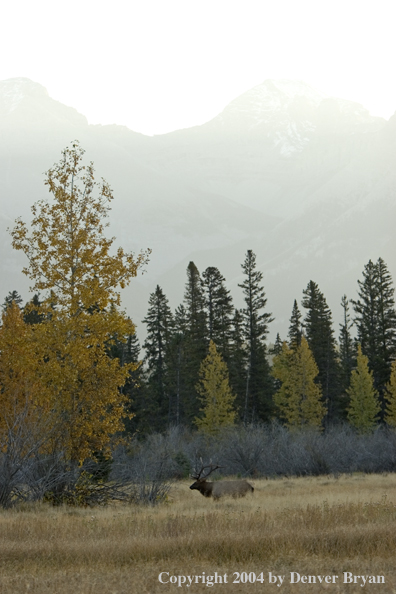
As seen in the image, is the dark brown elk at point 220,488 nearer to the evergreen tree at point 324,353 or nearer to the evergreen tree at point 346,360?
the evergreen tree at point 346,360

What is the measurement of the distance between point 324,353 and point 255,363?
8.40 metres

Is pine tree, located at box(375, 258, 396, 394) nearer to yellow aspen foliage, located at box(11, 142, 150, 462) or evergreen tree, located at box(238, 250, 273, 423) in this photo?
evergreen tree, located at box(238, 250, 273, 423)

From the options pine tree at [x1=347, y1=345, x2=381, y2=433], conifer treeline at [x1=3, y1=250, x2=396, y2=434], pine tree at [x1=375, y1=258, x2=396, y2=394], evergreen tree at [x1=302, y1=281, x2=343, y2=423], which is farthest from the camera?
evergreen tree at [x1=302, y1=281, x2=343, y2=423]

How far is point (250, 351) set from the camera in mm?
57188

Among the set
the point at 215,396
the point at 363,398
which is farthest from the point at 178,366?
the point at 363,398

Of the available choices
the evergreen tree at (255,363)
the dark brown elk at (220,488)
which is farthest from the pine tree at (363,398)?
the dark brown elk at (220,488)

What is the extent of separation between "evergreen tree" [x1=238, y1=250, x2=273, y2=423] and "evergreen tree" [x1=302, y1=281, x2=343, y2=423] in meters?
5.42

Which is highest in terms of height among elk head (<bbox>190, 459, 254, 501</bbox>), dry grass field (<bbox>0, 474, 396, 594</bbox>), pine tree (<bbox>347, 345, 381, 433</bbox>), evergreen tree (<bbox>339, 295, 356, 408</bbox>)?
evergreen tree (<bbox>339, 295, 356, 408</bbox>)

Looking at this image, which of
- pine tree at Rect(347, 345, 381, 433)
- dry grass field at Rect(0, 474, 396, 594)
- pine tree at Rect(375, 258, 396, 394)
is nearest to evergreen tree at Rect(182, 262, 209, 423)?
pine tree at Rect(347, 345, 381, 433)

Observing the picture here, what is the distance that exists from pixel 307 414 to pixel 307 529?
4587 cm

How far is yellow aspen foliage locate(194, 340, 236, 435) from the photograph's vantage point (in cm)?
4791

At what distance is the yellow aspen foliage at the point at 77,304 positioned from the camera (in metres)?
14.3

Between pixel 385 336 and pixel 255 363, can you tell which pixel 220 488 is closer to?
pixel 255 363

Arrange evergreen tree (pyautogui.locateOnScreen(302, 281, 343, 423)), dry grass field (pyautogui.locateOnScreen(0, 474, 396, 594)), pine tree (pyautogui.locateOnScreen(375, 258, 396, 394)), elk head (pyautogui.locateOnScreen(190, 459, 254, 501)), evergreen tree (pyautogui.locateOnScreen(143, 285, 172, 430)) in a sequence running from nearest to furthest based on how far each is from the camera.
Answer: dry grass field (pyautogui.locateOnScreen(0, 474, 396, 594))
elk head (pyautogui.locateOnScreen(190, 459, 254, 501))
pine tree (pyautogui.locateOnScreen(375, 258, 396, 394))
evergreen tree (pyautogui.locateOnScreen(302, 281, 343, 423))
evergreen tree (pyautogui.locateOnScreen(143, 285, 172, 430))
